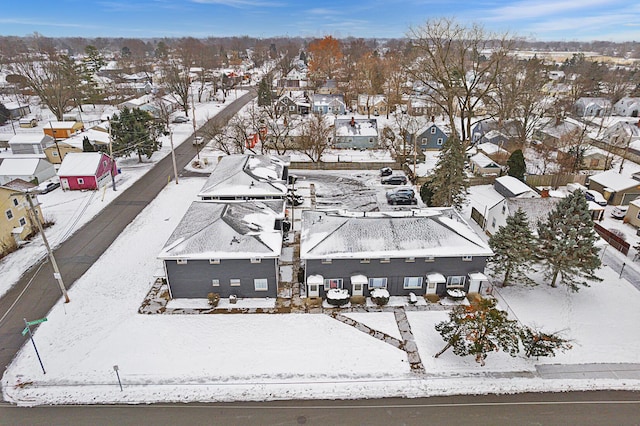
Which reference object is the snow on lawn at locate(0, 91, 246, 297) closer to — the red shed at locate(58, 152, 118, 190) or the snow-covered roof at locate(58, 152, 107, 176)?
the red shed at locate(58, 152, 118, 190)

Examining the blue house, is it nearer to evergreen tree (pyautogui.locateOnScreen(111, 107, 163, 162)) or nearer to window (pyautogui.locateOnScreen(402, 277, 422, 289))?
window (pyautogui.locateOnScreen(402, 277, 422, 289))

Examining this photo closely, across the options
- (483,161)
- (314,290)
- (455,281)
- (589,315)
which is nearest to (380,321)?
(314,290)

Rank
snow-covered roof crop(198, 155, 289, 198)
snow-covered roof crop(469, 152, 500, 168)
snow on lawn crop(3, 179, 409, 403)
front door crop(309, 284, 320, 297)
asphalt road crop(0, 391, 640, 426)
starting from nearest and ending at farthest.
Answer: asphalt road crop(0, 391, 640, 426) → snow on lawn crop(3, 179, 409, 403) → front door crop(309, 284, 320, 297) → snow-covered roof crop(198, 155, 289, 198) → snow-covered roof crop(469, 152, 500, 168)

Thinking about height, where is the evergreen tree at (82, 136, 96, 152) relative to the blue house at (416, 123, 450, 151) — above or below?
above

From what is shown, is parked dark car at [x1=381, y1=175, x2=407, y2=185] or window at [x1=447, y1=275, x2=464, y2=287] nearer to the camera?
window at [x1=447, y1=275, x2=464, y2=287]

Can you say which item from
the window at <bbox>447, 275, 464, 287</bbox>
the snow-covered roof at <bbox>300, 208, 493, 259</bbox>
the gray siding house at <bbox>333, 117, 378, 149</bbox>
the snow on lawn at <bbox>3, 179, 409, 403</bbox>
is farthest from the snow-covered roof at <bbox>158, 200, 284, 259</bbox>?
the gray siding house at <bbox>333, 117, 378, 149</bbox>

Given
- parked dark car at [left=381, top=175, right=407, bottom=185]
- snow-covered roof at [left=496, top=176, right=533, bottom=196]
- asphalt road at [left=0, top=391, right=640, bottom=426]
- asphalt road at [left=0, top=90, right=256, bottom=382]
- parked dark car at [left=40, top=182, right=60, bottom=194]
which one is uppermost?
snow-covered roof at [left=496, top=176, right=533, bottom=196]

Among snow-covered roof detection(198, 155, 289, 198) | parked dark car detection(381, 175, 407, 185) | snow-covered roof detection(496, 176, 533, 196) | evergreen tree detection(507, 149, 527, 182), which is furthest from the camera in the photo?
parked dark car detection(381, 175, 407, 185)
